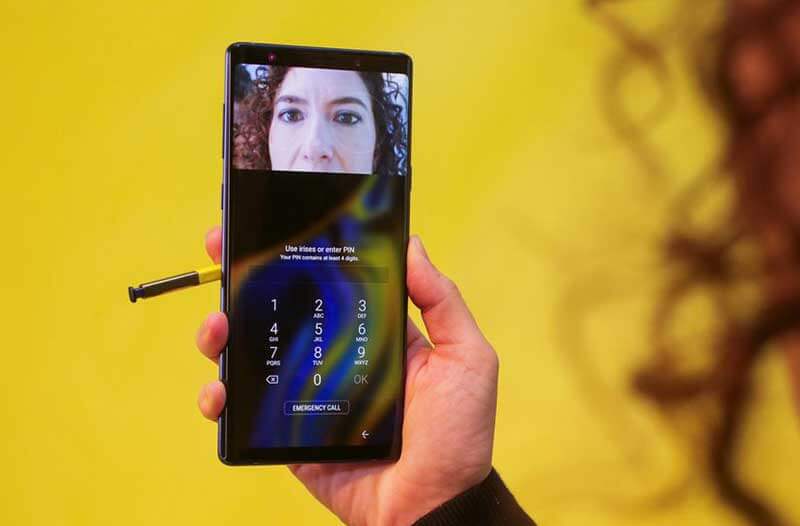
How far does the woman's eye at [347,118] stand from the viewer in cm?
68

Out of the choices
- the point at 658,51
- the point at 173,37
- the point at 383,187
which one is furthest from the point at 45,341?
the point at 658,51

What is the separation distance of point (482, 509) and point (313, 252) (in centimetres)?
24

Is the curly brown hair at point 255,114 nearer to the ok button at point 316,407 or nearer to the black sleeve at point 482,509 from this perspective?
the ok button at point 316,407

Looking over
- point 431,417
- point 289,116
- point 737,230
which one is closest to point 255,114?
point 289,116

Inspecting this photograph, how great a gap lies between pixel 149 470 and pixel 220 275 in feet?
1.24

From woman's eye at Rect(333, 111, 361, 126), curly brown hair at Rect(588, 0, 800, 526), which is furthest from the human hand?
curly brown hair at Rect(588, 0, 800, 526)

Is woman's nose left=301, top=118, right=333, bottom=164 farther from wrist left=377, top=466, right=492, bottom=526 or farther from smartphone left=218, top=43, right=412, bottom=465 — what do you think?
wrist left=377, top=466, right=492, bottom=526

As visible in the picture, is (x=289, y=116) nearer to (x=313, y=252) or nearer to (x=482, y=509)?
(x=313, y=252)

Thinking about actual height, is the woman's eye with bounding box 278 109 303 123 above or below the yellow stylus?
above

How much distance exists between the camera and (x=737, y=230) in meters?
1.05

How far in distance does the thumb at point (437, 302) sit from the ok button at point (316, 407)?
0.09m

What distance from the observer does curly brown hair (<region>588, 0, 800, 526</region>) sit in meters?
1.04

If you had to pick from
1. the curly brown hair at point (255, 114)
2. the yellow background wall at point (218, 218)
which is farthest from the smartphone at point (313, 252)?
the yellow background wall at point (218, 218)

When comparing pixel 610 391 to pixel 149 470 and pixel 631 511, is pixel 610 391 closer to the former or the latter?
pixel 631 511
